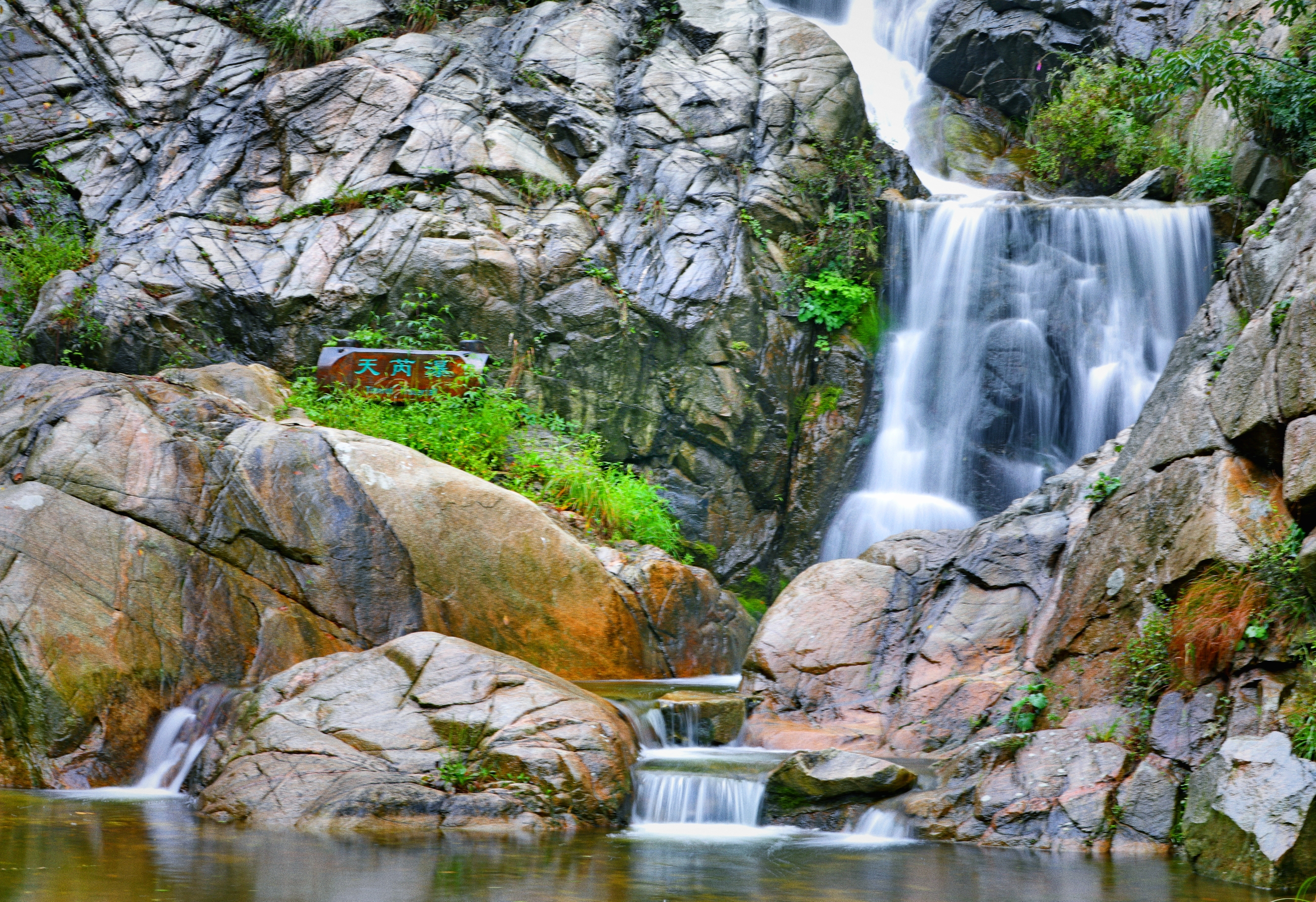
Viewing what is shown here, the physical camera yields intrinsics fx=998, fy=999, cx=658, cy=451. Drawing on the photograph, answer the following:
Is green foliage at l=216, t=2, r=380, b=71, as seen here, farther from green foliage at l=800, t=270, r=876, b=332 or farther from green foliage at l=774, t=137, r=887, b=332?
green foliage at l=800, t=270, r=876, b=332

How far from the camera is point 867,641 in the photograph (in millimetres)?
8156

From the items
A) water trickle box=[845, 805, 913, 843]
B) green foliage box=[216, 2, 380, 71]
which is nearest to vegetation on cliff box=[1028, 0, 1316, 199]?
water trickle box=[845, 805, 913, 843]

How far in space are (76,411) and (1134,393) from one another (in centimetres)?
1101

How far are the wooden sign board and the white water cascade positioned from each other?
4.79 metres

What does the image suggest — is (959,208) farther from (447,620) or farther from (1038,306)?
(447,620)

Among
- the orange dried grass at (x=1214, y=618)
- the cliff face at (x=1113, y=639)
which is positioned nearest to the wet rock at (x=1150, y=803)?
the cliff face at (x=1113, y=639)

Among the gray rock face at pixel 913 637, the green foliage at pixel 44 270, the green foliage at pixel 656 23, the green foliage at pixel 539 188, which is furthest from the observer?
the green foliage at pixel 656 23

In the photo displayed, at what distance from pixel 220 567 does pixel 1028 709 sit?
628cm

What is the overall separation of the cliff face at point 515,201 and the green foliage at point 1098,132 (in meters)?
2.66

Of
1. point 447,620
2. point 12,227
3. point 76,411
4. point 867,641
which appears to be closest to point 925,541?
point 867,641

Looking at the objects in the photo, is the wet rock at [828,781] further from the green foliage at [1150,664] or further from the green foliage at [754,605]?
the green foliage at [754,605]

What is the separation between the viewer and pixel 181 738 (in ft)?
24.0

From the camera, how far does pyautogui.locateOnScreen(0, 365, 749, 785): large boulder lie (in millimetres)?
7133

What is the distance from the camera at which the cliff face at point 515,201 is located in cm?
1200
